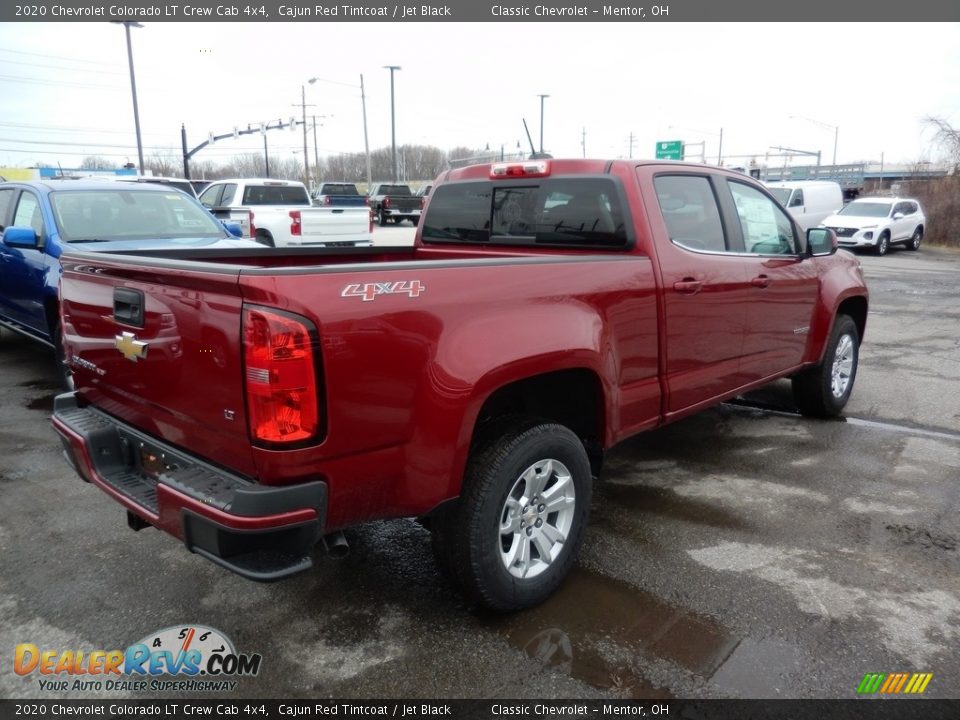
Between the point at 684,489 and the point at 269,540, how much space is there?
2.89 metres

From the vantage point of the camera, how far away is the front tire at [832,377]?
5.59 m

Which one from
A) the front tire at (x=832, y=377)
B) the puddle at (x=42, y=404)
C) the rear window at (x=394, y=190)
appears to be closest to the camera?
the front tire at (x=832, y=377)

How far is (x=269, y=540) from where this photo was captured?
230 cm

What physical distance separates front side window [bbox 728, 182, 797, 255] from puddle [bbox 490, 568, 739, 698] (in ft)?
8.18

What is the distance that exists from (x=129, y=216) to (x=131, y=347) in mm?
4648

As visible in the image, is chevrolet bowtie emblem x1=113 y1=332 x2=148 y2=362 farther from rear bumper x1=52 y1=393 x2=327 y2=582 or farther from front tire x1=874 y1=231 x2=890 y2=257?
front tire x1=874 y1=231 x2=890 y2=257

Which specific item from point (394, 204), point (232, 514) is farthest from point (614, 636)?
point (394, 204)

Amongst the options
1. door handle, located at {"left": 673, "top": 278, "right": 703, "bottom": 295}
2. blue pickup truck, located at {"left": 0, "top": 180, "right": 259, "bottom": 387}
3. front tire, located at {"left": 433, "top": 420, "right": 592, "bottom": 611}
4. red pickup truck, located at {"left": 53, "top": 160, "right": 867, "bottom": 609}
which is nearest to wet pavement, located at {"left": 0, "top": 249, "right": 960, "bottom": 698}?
front tire, located at {"left": 433, "top": 420, "right": 592, "bottom": 611}

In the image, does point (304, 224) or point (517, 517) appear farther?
point (304, 224)

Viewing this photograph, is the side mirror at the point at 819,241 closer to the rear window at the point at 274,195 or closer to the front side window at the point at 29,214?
the front side window at the point at 29,214

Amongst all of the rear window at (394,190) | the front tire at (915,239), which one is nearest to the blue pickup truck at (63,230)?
the front tire at (915,239)

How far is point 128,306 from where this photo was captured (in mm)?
2787

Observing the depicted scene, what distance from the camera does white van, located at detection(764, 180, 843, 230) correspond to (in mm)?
21828

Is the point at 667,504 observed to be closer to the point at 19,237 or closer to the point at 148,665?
the point at 148,665
